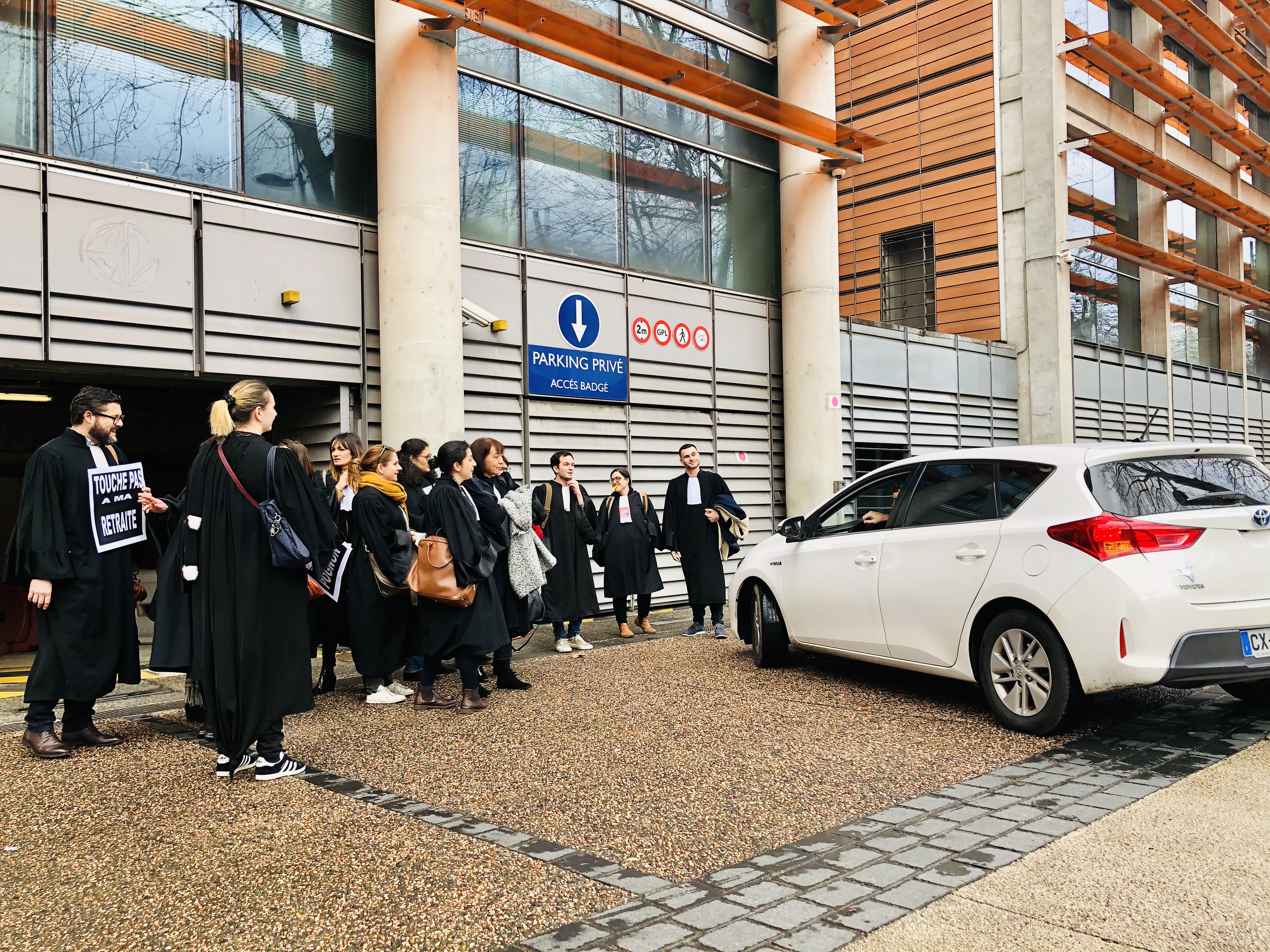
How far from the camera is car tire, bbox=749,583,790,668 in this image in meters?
8.03

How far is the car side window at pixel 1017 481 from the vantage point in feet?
19.4

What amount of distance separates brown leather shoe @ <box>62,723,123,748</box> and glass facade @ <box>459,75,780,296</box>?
23.3ft

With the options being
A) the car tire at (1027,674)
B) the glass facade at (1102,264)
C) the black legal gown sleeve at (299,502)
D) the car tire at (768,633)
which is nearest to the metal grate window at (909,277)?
the glass facade at (1102,264)

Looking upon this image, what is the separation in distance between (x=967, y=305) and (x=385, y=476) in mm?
17058

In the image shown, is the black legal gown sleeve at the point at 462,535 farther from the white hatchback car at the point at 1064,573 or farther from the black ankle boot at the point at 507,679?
the white hatchback car at the point at 1064,573

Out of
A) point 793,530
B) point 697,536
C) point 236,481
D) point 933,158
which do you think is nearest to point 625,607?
point 697,536

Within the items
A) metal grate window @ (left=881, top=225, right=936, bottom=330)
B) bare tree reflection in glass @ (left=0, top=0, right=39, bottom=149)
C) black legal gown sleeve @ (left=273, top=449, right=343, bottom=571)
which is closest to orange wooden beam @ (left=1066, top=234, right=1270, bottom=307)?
metal grate window @ (left=881, top=225, right=936, bottom=330)

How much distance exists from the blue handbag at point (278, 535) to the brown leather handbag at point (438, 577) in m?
1.45

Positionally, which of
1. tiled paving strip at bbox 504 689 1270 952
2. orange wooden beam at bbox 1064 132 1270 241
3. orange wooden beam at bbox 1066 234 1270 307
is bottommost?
tiled paving strip at bbox 504 689 1270 952

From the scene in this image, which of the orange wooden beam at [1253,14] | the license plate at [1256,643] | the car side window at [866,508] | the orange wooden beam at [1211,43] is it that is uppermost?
the orange wooden beam at [1253,14]

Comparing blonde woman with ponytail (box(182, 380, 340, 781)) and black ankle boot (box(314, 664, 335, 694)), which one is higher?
blonde woman with ponytail (box(182, 380, 340, 781))

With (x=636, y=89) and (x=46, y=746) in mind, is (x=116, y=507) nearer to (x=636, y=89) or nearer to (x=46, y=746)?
(x=46, y=746)

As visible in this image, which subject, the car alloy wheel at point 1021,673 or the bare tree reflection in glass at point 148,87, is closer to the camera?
the car alloy wheel at point 1021,673

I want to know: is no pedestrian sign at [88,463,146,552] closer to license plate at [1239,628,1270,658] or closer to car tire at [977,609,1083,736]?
car tire at [977,609,1083,736]
